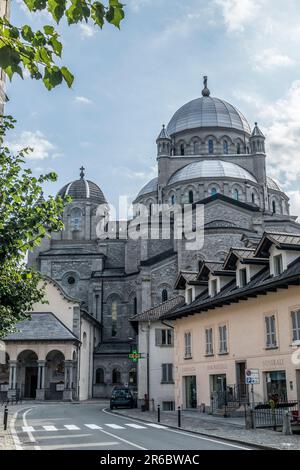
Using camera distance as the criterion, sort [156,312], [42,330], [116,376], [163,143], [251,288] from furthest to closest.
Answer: [163,143] < [116,376] < [42,330] < [156,312] < [251,288]

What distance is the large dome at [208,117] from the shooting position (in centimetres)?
6875

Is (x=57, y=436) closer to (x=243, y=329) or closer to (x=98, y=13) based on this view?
(x=243, y=329)

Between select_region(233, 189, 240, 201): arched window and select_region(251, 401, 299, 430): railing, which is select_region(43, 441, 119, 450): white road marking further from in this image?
select_region(233, 189, 240, 201): arched window

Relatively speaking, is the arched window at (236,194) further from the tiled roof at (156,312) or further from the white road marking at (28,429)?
the white road marking at (28,429)

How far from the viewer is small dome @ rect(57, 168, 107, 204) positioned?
70.3 m

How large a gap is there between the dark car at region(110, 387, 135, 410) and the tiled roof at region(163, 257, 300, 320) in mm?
8405

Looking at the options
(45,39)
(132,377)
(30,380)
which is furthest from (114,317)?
(45,39)

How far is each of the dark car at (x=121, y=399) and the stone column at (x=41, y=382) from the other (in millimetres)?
10722

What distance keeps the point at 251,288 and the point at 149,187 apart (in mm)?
51541

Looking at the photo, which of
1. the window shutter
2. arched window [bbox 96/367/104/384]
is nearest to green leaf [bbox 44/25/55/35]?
the window shutter

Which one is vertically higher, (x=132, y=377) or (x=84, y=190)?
(x=84, y=190)

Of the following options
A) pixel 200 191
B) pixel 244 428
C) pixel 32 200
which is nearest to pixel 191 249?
pixel 200 191

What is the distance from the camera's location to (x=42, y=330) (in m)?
45.6

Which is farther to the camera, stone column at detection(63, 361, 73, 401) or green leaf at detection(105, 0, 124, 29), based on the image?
stone column at detection(63, 361, 73, 401)
